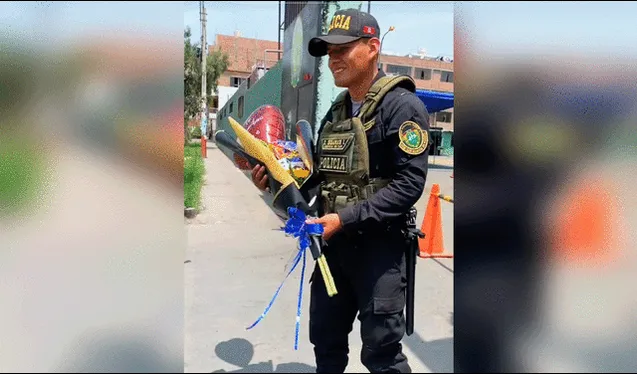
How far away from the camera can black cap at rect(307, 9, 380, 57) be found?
5.56 feet

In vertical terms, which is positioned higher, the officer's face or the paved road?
the officer's face

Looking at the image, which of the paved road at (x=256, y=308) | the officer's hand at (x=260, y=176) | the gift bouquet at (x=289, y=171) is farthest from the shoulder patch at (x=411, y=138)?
the paved road at (x=256, y=308)

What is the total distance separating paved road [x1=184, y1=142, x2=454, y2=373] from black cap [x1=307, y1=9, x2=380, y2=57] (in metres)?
1.86

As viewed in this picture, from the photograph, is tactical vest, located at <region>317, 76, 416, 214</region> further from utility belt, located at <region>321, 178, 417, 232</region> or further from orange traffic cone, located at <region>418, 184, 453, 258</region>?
orange traffic cone, located at <region>418, 184, 453, 258</region>

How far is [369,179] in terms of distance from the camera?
1.75m

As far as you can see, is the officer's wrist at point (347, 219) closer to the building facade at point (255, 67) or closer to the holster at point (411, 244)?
the holster at point (411, 244)

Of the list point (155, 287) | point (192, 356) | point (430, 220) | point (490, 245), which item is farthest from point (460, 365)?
point (430, 220)

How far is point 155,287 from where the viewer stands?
1022 millimetres

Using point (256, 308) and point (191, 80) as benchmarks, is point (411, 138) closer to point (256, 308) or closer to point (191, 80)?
point (191, 80)

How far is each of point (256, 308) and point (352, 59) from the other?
230cm

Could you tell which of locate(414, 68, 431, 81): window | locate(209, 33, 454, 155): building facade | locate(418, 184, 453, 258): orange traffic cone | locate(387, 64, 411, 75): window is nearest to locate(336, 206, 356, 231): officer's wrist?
locate(387, 64, 411, 75): window

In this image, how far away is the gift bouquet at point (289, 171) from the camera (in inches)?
66.6

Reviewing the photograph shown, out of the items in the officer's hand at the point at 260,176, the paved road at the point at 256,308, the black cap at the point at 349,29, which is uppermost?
the black cap at the point at 349,29

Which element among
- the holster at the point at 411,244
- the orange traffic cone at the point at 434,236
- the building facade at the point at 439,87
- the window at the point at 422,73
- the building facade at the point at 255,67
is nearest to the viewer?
the holster at the point at 411,244
